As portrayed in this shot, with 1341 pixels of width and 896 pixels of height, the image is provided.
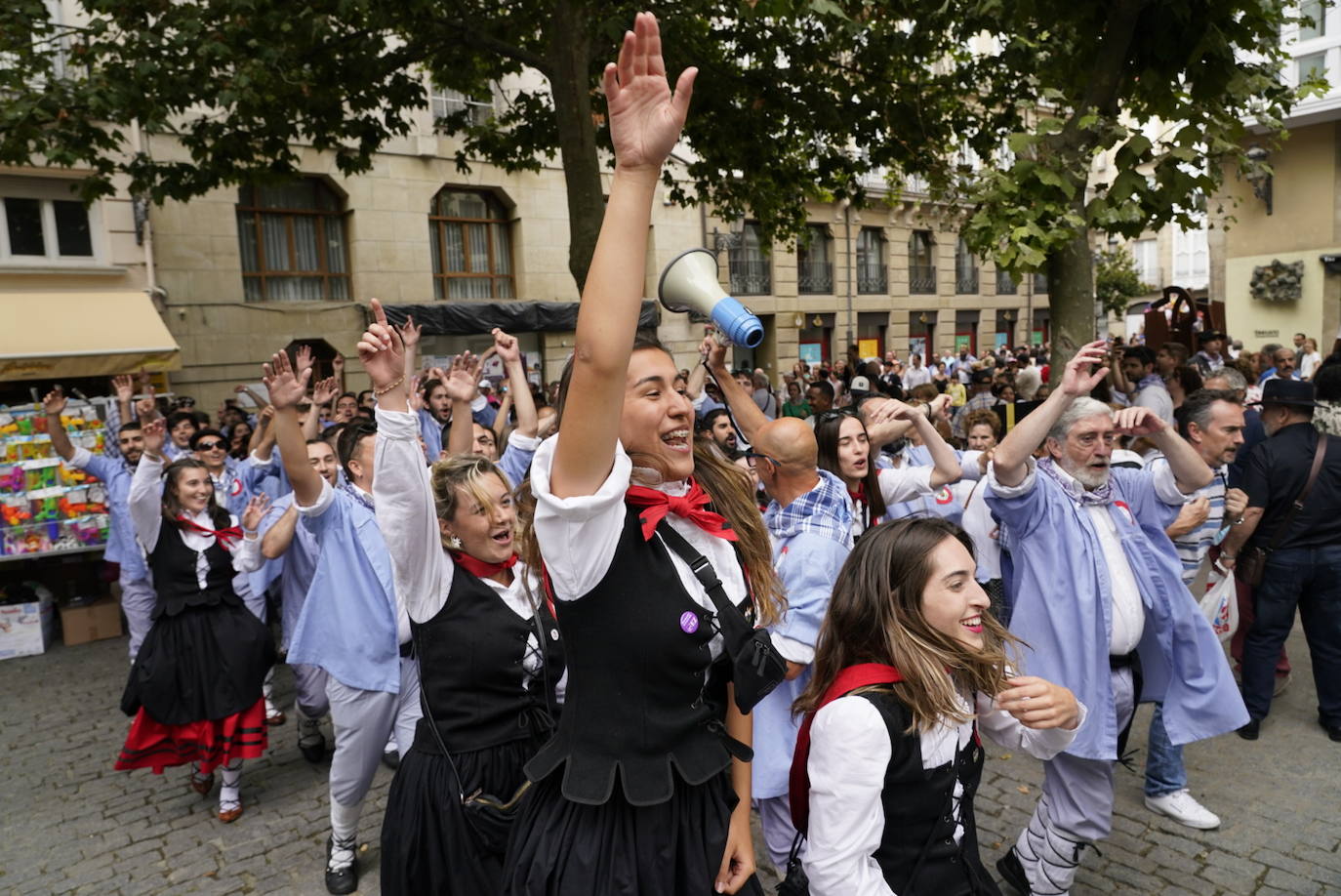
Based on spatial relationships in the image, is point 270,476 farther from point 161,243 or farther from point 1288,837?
point 161,243

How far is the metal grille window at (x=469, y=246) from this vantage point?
18312 mm

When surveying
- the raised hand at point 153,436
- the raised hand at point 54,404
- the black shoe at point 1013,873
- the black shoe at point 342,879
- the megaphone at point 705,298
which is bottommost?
the black shoe at point 342,879

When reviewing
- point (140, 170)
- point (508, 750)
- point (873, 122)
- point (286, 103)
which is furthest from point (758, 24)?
point (508, 750)

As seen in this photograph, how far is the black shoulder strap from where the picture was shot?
1.86 meters

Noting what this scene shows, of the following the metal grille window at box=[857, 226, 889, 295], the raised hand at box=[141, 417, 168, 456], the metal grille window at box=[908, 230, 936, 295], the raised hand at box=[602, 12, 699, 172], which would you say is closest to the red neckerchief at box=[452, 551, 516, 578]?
the raised hand at box=[602, 12, 699, 172]

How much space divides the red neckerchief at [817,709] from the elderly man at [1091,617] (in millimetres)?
1323

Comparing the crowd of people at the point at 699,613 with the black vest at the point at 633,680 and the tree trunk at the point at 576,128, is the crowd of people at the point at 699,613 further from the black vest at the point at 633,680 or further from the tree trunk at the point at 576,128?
the tree trunk at the point at 576,128

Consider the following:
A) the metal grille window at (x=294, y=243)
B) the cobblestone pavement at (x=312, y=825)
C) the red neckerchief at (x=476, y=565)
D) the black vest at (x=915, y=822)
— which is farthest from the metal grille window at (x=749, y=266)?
the black vest at (x=915, y=822)

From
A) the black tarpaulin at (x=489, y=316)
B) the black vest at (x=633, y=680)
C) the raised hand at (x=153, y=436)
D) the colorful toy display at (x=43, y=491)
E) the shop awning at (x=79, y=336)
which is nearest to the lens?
the black vest at (x=633, y=680)

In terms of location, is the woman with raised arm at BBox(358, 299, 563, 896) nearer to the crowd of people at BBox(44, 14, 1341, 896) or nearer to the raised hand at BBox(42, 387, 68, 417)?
the crowd of people at BBox(44, 14, 1341, 896)

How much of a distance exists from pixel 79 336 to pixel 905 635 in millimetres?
13265

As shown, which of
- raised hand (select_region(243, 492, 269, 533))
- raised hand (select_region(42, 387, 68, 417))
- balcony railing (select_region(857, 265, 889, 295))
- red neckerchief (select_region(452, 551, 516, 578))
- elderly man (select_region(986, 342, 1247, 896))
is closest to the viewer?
red neckerchief (select_region(452, 551, 516, 578))

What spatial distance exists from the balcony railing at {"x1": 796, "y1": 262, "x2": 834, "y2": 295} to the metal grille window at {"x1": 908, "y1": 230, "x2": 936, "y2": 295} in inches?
154

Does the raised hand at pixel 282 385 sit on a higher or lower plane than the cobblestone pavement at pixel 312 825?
higher
